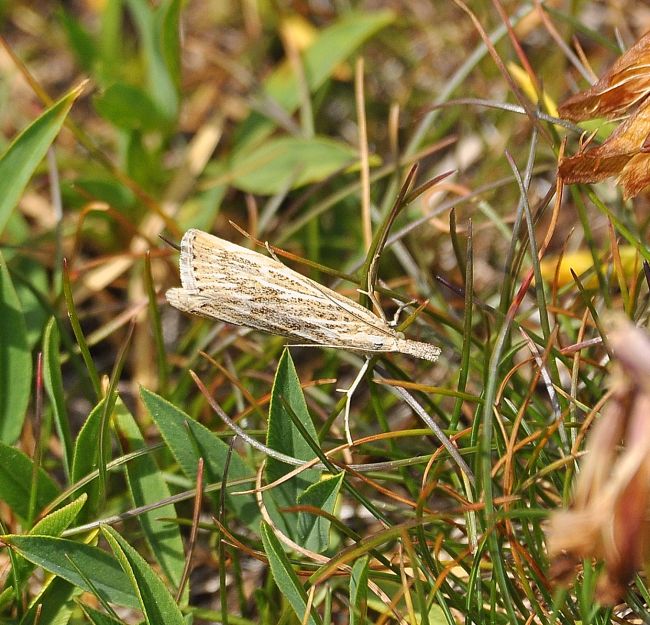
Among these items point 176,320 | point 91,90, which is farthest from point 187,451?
point 91,90

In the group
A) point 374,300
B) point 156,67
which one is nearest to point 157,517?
point 374,300

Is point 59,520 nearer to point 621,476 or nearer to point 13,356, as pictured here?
point 13,356

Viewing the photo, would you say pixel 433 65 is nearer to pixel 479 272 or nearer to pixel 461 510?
pixel 479 272

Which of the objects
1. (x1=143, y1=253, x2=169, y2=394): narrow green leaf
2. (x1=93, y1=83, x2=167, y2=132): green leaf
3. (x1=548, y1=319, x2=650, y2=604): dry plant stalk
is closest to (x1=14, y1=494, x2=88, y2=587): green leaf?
(x1=143, y1=253, x2=169, y2=394): narrow green leaf

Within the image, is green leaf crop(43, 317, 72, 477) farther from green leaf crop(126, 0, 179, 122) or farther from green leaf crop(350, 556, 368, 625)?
green leaf crop(126, 0, 179, 122)

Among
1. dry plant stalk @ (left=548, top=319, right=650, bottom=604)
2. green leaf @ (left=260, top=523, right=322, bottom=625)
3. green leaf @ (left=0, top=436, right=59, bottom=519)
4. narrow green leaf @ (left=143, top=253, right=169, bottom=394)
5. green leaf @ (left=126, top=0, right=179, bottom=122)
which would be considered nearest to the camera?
dry plant stalk @ (left=548, top=319, right=650, bottom=604)

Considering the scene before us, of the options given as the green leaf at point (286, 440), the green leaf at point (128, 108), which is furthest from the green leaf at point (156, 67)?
the green leaf at point (286, 440)

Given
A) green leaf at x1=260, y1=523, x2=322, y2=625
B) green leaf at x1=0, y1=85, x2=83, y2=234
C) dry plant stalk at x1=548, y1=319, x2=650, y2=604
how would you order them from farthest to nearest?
green leaf at x1=0, y1=85, x2=83, y2=234
green leaf at x1=260, y1=523, x2=322, y2=625
dry plant stalk at x1=548, y1=319, x2=650, y2=604
